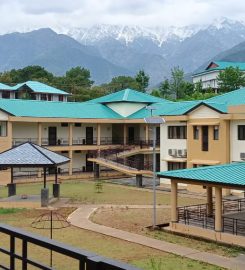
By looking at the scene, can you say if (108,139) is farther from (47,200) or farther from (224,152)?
(47,200)

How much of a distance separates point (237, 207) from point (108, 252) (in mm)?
10315

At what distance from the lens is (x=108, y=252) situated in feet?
55.4

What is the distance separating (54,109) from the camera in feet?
153

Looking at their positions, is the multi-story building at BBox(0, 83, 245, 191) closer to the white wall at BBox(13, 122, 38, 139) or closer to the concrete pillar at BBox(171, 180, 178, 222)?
the white wall at BBox(13, 122, 38, 139)

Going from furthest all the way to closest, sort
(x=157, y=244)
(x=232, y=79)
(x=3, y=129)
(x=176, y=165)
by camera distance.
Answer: (x=232, y=79) → (x=3, y=129) → (x=176, y=165) → (x=157, y=244)

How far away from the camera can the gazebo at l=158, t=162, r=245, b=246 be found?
1870 centimetres

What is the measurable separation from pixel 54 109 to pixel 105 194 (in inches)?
603

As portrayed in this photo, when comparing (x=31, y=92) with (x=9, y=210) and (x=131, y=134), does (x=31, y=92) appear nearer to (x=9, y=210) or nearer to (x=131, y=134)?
(x=131, y=134)

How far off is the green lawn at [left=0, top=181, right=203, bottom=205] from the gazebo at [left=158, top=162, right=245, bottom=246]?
770cm

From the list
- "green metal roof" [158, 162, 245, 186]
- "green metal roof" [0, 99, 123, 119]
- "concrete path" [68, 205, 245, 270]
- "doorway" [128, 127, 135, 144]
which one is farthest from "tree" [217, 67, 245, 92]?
"green metal roof" [158, 162, 245, 186]

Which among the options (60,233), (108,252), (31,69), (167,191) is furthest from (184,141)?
(31,69)

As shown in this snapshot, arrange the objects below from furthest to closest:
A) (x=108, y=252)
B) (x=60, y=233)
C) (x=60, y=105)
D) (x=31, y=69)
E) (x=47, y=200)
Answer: (x=31, y=69) → (x=60, y=105) → (x=47, y=200) → (x=60, y=233) → (x=108, y=252)

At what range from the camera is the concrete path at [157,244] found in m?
15.6

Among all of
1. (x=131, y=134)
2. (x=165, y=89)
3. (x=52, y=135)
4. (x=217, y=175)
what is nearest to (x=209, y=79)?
(x=165, y=89)
